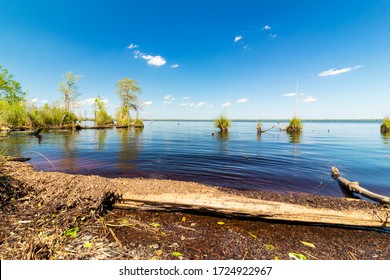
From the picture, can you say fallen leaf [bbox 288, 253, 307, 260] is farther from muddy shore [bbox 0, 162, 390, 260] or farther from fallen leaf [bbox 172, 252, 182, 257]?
fallen leaf [bbox 172, 252, 182, 257]

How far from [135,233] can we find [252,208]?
256cm

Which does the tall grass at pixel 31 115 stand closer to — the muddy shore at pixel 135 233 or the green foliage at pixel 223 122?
the green foliage at pixel 223 122

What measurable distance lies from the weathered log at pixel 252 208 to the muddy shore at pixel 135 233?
157mm

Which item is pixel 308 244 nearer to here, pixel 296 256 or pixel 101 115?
pixel 296 256

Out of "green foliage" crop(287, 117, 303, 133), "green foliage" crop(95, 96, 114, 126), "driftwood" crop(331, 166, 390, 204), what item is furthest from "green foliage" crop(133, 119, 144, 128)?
"driftwood" crop(331, 166, 390, 204)

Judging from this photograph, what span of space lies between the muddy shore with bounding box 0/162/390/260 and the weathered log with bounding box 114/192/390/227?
0.16 meters

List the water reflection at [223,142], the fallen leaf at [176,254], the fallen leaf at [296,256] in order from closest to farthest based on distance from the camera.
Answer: the fallen leaf at [176,254]
the fallen leaf at [296,256]
the water reflection at [223,142]

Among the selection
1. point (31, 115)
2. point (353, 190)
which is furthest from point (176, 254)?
point (31, 115)

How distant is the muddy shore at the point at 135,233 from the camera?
110 inches

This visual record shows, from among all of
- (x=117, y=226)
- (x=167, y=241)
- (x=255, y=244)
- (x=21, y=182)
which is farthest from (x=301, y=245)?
(x=21, y=182)

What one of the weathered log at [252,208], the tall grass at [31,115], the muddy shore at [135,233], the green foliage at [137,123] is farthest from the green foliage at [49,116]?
the weathered log at [252,208]

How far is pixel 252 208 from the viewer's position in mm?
3982
